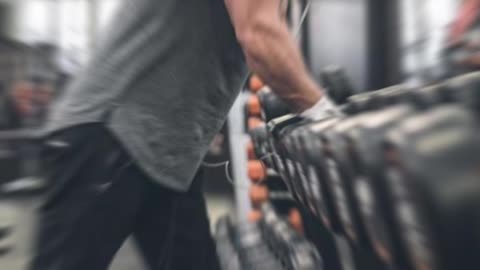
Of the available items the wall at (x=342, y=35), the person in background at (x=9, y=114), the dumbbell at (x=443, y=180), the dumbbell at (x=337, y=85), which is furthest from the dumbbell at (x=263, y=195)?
the person in background at (x=9, y=114)

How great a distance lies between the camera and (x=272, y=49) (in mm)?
821

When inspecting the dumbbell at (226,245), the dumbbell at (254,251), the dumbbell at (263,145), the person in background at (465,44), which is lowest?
the dumbbell at (226,245)

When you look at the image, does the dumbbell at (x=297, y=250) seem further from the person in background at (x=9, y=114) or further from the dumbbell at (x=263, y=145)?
the person in background at (x=9, y=114)

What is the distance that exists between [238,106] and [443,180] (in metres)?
2.04

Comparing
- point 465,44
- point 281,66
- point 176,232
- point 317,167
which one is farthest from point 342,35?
point 317,167

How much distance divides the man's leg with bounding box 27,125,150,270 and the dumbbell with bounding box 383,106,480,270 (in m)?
0.55

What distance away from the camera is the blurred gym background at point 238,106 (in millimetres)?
2816

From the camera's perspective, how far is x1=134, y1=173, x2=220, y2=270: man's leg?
3.43 ft

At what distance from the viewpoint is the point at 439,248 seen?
40 cm

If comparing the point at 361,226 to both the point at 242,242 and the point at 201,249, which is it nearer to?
the point at 201,249

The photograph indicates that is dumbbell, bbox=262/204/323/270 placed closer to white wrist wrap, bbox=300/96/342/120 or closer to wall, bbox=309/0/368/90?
white wrist wrap, bbox=300/96/342/120

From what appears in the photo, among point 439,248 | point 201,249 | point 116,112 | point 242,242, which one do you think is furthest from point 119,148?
point 242,242

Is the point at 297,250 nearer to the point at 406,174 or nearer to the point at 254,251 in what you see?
the point at 254,251

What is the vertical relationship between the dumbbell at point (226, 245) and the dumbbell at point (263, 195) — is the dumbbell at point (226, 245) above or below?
below
